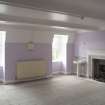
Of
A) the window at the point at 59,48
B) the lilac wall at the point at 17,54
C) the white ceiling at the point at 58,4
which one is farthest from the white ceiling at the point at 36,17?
the window at the point at 59,48

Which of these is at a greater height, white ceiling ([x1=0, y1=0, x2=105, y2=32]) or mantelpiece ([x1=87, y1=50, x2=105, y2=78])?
white ceiling ([x1=0, y1=0, x2=105, y2=32])

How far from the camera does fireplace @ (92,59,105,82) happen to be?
22.4ft

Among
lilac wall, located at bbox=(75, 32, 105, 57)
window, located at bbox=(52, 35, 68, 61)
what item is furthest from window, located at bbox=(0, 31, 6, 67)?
lilac wall, located at bbox=(75, 32, 105, 57)

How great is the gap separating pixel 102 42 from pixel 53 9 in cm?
446

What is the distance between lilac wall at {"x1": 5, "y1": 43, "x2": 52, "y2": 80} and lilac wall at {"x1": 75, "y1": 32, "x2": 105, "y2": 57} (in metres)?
1.74

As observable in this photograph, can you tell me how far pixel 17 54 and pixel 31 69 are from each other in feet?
2.89

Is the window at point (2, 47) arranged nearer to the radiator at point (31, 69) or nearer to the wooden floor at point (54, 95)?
the radiator at point (31, 69)

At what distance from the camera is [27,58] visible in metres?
6.64

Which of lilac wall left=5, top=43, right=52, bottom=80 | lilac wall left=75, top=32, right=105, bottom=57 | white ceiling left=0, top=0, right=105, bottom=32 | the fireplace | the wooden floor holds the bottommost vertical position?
the wooden floor

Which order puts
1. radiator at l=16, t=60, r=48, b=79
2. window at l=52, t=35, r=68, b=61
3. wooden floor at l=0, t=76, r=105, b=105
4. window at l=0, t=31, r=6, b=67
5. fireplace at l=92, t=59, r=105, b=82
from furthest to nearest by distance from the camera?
window at l=52, t=35, r=68, b=61, fireplace at l=92, t=59, r=105, b=82, radiator at l=16, t=60, r=48, b=79, window at l=0, t=31, r=6, b=67, wooden floor at l=0, t=76, r=105, b=105

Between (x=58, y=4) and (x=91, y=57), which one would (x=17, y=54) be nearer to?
(x=91, y=57)

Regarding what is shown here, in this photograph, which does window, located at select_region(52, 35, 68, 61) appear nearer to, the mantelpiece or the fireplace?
the mantelpiece

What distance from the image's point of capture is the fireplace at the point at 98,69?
6840 millimetres

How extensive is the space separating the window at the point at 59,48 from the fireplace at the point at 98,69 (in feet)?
5.48
